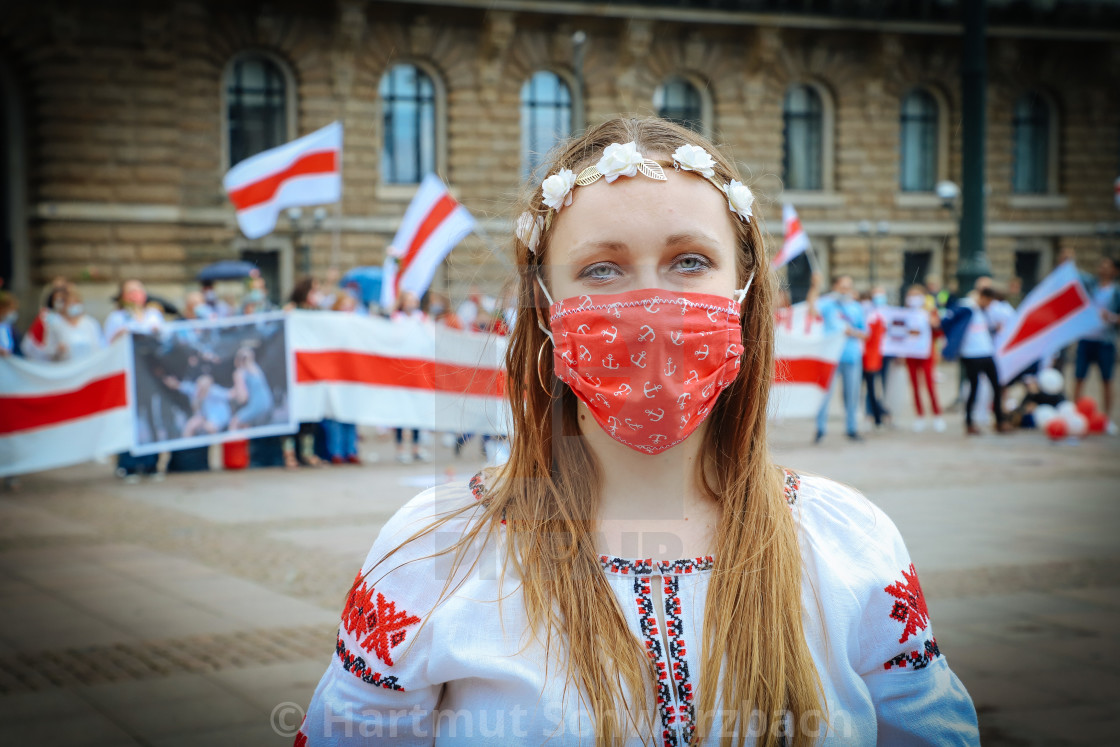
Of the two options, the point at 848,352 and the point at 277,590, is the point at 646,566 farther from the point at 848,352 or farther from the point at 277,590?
the point at 848,352

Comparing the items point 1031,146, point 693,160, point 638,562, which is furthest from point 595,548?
point 1031,146

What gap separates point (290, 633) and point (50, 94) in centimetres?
2186

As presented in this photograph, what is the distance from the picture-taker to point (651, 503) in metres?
1.82

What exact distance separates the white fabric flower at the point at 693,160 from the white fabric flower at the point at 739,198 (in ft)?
Answer: 0.18

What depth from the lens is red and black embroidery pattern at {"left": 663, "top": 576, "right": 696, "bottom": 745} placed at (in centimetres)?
165

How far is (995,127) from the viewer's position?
21.2m

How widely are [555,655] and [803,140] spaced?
1150 inches

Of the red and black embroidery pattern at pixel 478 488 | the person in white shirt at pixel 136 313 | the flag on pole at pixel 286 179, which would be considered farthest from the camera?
the flag on pole at pixel 286 179

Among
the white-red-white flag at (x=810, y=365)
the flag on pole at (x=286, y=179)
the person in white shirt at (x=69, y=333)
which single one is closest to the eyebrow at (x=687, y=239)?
the person in white shirt at (x=69, y=333)

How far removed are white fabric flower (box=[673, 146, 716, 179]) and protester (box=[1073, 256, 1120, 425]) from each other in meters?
13.3

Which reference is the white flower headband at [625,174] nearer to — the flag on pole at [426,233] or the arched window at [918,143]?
the flag on pole at [426,233]

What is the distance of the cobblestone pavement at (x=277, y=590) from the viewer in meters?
4.02

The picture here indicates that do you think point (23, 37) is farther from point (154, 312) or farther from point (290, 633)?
point (290, 633)

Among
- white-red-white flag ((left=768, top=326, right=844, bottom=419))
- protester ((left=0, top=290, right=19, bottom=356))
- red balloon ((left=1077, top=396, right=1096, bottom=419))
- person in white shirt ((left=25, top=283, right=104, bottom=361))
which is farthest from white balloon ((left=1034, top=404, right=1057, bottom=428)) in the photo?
protester ((left=0, top=290, right=19, bottom=356))
